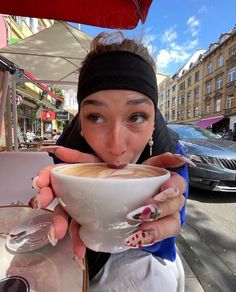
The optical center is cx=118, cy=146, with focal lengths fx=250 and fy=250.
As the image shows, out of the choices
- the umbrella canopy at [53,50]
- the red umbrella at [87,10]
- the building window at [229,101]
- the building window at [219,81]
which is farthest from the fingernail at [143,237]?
the building window at [219,81]

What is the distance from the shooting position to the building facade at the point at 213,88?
2869 cm

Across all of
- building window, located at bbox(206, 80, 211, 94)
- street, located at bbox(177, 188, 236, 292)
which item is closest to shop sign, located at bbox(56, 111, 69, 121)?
street, located at bbox(177, 188, 236, 292)

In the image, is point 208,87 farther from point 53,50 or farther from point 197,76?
point 53,50

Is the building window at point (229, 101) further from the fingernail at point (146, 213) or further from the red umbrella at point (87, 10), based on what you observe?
the fingernail at point (146, 213)

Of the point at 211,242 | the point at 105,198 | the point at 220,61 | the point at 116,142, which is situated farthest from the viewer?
the point at 220,61

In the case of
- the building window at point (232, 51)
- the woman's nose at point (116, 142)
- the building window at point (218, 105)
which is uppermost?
the building window at point (232, 51)

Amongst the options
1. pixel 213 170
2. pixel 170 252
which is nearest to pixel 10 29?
pixel 213 170

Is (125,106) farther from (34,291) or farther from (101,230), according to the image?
(34,291)

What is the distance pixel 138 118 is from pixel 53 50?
9.57 ft

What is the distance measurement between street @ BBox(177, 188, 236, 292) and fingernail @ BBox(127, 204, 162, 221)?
5.67ft

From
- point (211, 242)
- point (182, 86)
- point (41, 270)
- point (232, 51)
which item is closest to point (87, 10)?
point (41, 270)

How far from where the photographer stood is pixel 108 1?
167cm

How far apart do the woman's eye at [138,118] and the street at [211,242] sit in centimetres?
162

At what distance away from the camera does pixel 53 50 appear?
321cm
